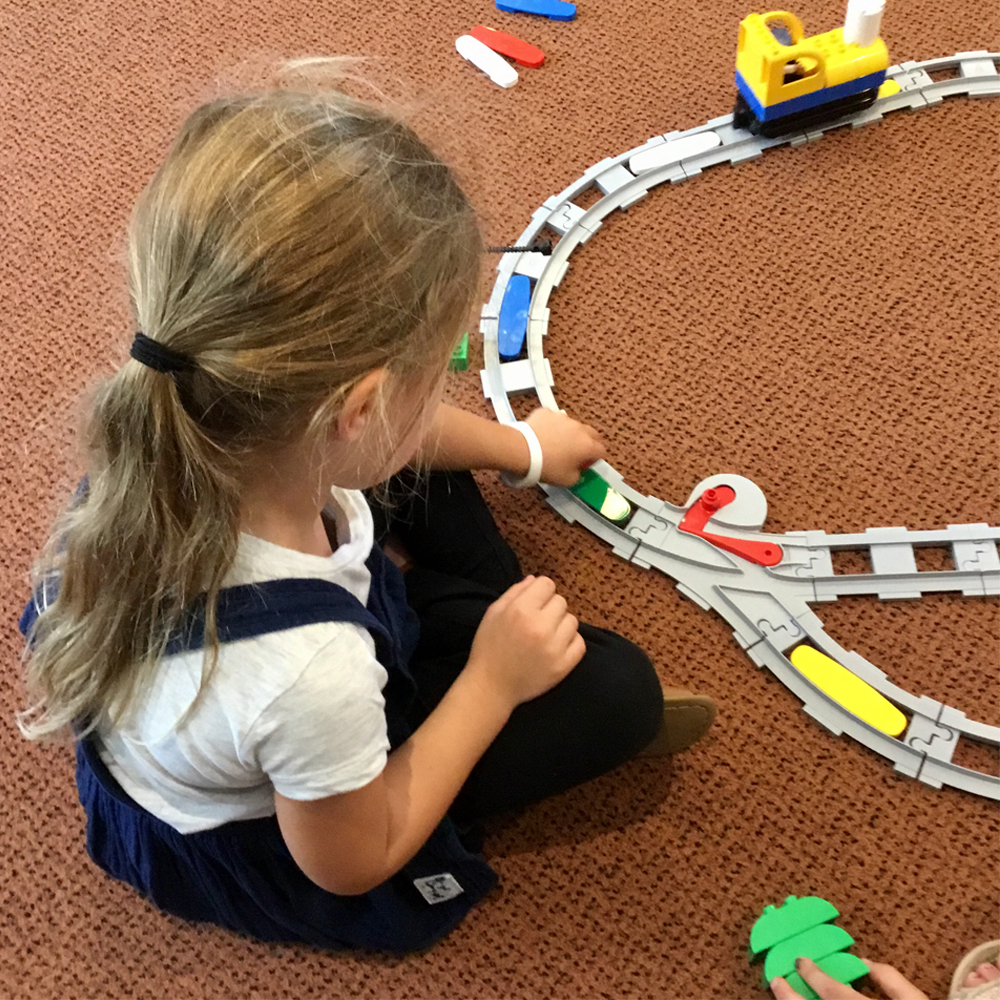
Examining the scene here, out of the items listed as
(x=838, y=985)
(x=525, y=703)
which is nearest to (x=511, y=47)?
(x=525, y=703)

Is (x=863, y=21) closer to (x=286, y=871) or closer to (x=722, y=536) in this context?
(x=722, y=536)

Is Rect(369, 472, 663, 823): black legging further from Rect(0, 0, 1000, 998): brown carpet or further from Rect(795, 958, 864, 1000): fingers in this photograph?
Rect(795, 958, 864, 1000): fingers

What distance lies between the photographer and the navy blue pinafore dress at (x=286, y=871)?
70cm

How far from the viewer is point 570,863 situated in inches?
32.6

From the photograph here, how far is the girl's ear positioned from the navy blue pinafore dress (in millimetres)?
190

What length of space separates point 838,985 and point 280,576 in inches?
21.2

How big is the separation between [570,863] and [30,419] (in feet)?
2.49

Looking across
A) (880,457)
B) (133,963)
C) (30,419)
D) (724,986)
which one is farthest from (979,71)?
(133,963)

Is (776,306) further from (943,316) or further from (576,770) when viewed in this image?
(576,770)

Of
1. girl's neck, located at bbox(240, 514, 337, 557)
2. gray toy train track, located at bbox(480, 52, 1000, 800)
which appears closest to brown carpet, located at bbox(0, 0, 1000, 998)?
gray toy train track, located at bbox(480, 52, 1000, 800)

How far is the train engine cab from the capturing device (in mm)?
1092

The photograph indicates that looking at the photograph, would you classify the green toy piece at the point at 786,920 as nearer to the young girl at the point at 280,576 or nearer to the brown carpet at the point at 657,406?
the brown carpet at the point at 657,406

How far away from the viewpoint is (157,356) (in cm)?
47

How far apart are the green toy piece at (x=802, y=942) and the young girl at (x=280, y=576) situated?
208mm
